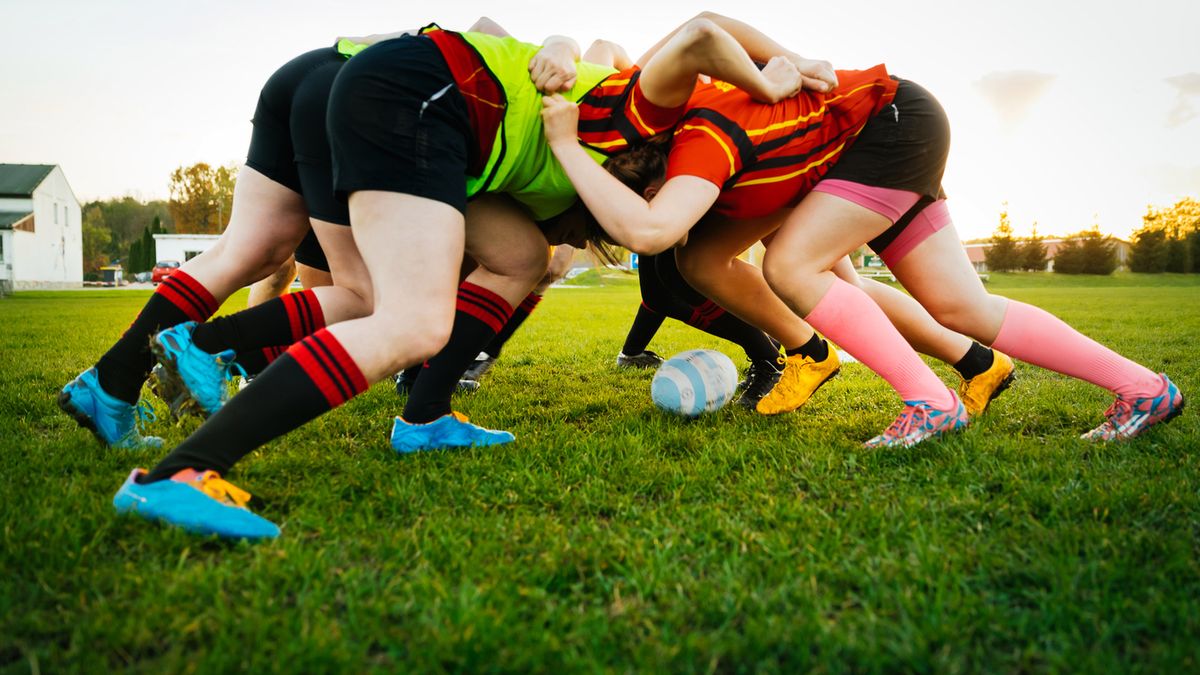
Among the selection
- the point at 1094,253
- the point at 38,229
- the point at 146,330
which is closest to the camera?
the point at 146,330

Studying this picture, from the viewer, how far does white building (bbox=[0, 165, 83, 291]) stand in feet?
141

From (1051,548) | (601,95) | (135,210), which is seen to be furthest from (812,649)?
(135,210)

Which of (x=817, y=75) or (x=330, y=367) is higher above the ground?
(x=817, y=75)

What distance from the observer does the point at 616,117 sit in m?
2.61

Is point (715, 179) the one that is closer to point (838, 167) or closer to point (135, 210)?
point (838, 167)

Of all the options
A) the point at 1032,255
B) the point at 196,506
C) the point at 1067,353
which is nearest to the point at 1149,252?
the point at 1032,255

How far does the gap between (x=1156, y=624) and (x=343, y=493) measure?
2202 millimetres

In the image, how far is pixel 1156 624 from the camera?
5.06 feet

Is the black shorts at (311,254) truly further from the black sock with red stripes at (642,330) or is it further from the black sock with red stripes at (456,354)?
the black sock with red stripes at (642,330)

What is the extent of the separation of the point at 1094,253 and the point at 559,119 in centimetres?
5874

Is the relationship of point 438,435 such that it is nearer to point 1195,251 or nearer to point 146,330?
point 146,330

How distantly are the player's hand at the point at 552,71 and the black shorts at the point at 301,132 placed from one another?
0.72 metres

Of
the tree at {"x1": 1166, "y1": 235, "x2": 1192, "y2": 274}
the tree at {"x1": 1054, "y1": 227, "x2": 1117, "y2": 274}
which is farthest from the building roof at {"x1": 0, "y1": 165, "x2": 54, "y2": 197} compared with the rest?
the tree at {"x1": 1166, "y1": 235, "x2": 1192, "y2": 274}

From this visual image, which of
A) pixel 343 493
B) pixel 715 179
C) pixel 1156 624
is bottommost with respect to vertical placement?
pixel 343 493
